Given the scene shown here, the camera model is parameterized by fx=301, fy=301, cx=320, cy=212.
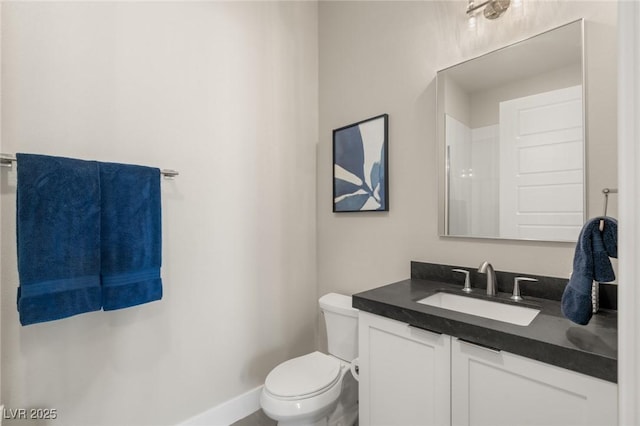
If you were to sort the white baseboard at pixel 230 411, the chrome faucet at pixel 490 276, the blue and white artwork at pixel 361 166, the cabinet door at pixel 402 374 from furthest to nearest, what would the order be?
1. the blue and white artwork at pixel 361 166
2. the white baseboard at pixel 230 411
3. the chrome faucet at pixel 490 276
4. the cabinet door at pixel 402 374

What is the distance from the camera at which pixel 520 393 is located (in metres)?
0.89

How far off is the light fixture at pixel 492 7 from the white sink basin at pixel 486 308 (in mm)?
1285

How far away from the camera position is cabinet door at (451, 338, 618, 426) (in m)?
0.78

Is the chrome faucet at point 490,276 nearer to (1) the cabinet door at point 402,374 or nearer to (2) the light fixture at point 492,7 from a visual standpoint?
(1) the cabinet door at point 402,374

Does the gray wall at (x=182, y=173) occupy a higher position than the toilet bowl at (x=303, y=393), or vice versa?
the gray wall at (x=182, y=173)

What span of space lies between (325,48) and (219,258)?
164 cm

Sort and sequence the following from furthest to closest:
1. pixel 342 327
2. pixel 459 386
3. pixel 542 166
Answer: pixel 342 327, pixel 542 166, pixel 459 386

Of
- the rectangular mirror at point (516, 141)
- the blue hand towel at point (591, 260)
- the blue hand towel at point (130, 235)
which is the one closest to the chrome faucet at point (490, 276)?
the rectangular mirror at point (516, 141)

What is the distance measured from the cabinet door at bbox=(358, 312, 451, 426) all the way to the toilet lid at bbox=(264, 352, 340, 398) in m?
0.24

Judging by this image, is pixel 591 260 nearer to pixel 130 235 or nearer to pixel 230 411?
pixel 130 235

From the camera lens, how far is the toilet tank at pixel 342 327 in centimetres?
168

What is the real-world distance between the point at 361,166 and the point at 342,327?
3.22ft

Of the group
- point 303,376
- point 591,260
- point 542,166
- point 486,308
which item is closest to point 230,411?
point 303,376

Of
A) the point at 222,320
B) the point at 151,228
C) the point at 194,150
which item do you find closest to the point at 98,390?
the point at 222,320
